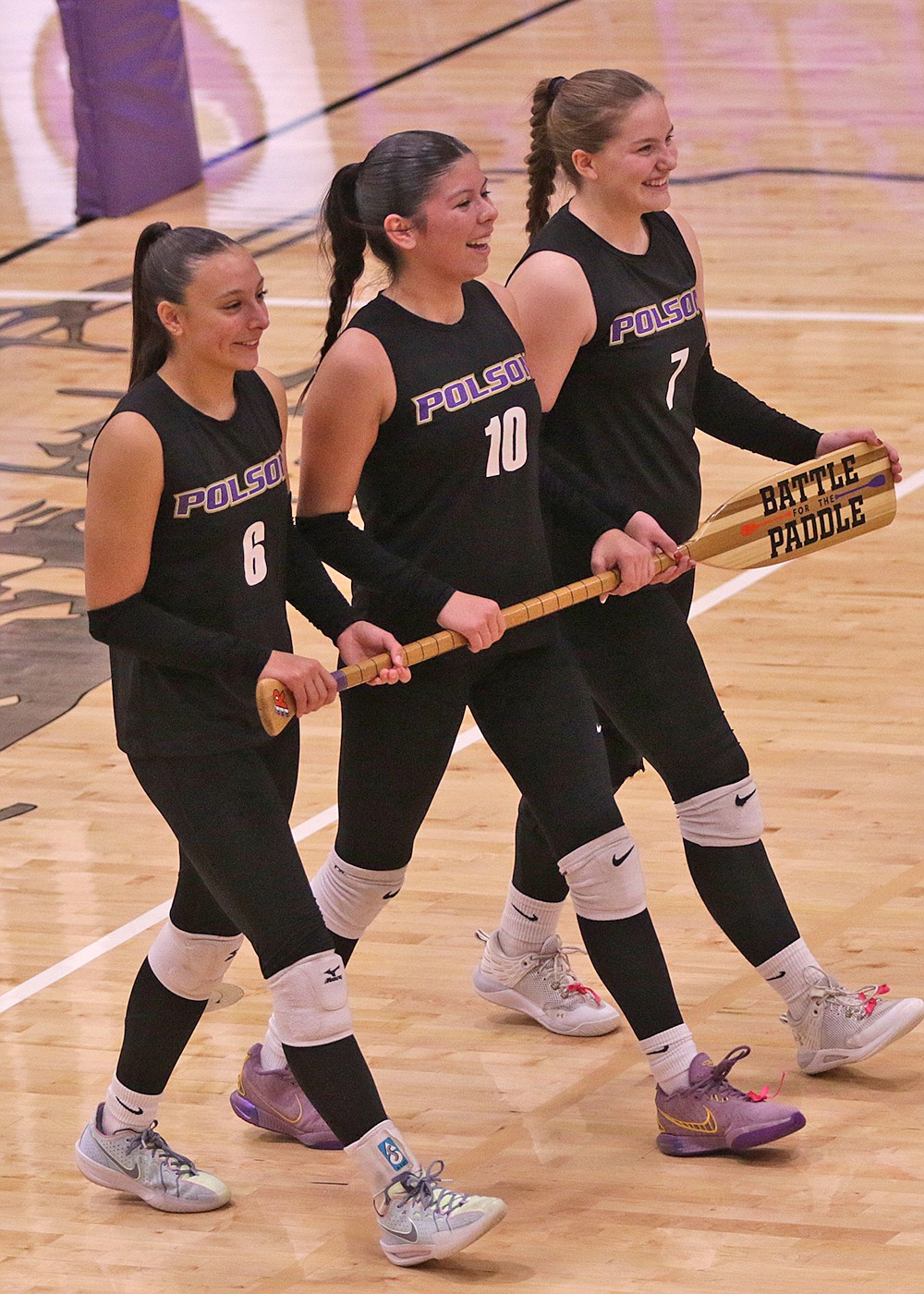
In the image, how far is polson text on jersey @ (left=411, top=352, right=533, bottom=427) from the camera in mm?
3703

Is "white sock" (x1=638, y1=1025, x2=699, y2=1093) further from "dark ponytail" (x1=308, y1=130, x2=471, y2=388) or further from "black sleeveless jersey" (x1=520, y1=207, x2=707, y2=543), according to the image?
"dark ponytail" (x1=308, y1=130, x2=471, y2=388)

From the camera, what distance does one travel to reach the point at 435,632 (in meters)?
3.82

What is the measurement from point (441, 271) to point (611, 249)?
0.39 m

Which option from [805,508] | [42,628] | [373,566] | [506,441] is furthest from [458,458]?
[42,628]

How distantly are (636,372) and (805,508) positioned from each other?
475mm

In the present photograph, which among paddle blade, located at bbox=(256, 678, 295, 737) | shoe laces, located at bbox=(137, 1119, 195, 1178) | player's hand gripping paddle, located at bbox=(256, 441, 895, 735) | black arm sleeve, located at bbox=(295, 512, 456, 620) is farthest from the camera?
player's hand gripping paddle, located at bbox=(256, 441, 895, 735)

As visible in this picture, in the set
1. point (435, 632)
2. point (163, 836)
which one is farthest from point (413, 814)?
point (163, 836)

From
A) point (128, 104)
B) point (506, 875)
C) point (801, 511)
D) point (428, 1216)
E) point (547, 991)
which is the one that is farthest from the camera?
point (128, 104)

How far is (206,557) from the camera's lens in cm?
358

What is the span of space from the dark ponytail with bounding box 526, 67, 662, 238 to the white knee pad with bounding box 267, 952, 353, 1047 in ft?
4.69

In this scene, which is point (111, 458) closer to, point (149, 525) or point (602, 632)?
point (149, 525)

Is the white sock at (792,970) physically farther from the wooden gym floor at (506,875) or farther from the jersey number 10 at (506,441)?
the jersey number 10 at (506,441)

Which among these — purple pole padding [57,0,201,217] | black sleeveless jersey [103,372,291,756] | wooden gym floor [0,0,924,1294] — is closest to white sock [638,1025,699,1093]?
wooden gym floor [0,0,924,1294]

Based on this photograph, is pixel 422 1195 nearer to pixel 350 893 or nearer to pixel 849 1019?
pixel 350 893
